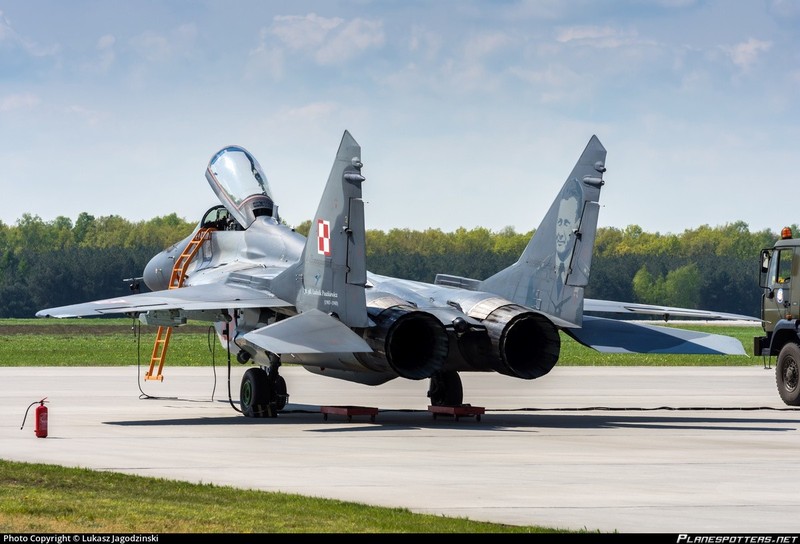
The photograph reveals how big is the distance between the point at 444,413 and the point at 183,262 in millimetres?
7159

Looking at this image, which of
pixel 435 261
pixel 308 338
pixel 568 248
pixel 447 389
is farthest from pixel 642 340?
pixel 435 261

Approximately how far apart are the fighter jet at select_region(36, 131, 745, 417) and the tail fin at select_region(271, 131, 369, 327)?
0.02 m

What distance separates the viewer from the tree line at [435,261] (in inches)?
4363

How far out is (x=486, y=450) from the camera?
16.7 m

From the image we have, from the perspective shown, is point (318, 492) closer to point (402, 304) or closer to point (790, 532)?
point (790, 532)

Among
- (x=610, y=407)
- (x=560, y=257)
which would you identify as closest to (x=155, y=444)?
(x=560, y=257)

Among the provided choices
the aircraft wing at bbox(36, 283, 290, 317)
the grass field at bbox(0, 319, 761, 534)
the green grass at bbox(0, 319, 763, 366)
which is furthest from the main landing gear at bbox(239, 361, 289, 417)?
the green grass at bbox(0, 319, 763, 366)

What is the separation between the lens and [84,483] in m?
13.2

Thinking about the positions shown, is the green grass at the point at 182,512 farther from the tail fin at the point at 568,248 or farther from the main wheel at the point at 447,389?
the main wheel at the point at 447,389

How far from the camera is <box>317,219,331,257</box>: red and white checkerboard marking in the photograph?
2036cm

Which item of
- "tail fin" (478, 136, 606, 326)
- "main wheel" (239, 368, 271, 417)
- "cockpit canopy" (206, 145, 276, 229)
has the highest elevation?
"cockpit canopy" (206, 145, 276, 229)

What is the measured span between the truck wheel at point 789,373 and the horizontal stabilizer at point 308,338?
29.4 ft

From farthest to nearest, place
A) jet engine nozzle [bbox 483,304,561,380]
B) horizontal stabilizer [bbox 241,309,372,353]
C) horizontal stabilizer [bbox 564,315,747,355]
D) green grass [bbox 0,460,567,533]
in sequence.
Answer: horizontal stabilizer [bbox 564,315,747,355]
jet engine nozzle [bbox 483,304,561,380]
horizontal stabilizer [bbox 241,309,372,353]
green grass [bbox 0,460,567,533]

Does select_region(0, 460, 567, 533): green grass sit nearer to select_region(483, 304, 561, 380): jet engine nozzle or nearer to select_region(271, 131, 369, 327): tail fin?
select_region(271, 131, 369, 327): tail fin
